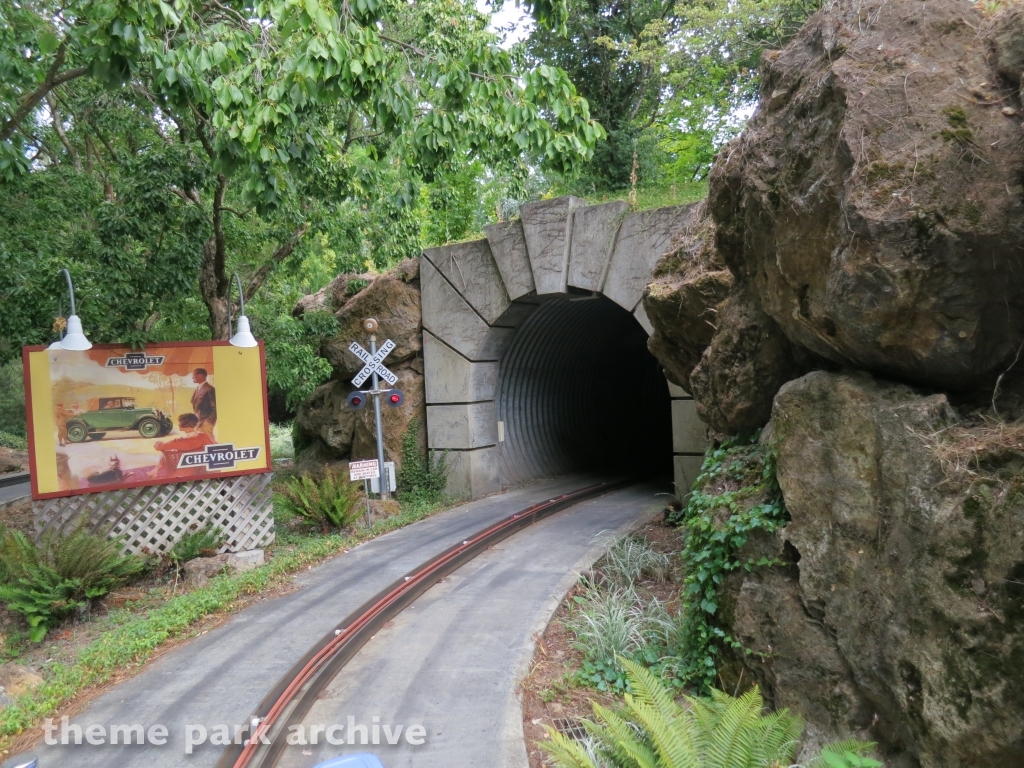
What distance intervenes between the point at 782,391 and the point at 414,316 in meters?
8.46

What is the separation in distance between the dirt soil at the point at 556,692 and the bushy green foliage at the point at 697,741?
480mm

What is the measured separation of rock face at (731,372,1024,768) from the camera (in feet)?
11.2

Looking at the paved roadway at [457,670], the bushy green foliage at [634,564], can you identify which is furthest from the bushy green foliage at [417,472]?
the bushy green foliage at [634,564]

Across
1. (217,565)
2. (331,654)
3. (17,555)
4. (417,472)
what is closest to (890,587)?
(331,654)

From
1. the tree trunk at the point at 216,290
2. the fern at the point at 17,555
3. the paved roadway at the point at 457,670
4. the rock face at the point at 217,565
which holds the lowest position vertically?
the paved roadway at the point at 457,670

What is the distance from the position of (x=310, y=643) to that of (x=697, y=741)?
3.50m

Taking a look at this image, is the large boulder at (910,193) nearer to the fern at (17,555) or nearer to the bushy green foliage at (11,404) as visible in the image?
the fern at (17,555)

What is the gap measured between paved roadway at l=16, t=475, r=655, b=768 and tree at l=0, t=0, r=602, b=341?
3.76m

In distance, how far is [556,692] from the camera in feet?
17.1

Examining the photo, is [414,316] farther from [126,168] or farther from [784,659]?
[784,659]

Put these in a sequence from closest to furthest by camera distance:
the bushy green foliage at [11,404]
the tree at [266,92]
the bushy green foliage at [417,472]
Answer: the tree at [266,92]
the bushy green foliage at [417,472]
the bushy green foliage at [11,404]

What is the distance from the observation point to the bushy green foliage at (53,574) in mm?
6516

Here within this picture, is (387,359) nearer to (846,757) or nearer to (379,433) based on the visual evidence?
(379,433)

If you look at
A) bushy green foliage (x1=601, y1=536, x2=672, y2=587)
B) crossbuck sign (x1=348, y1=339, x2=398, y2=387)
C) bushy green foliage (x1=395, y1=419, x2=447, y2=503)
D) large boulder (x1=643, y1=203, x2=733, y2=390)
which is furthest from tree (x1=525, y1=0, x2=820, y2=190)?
bushy green foliage (x1=601, y1=536, x2=672, y2=587)
